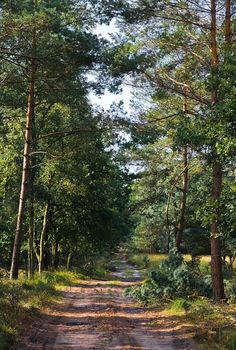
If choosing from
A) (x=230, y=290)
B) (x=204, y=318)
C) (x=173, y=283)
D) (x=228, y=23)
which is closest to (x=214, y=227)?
(x=173, y=283)

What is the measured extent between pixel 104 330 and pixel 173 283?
5793mm

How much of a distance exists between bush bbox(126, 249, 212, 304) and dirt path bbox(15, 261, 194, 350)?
0.90 metres

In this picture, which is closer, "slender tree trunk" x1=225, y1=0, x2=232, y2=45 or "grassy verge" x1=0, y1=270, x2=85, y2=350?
"grassy verge" x1=0, y1=270, x2=85, y2=350

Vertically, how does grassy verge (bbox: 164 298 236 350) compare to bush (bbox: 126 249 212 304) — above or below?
below

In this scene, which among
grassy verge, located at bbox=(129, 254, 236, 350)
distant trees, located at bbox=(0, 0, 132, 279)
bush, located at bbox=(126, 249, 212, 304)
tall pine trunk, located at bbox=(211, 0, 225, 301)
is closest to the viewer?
grassy verge, located at bbox=(129, 254, 236, 350)

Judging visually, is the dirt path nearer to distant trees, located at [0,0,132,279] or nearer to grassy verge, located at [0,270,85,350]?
grassy verge, located at [0,270,85,350]

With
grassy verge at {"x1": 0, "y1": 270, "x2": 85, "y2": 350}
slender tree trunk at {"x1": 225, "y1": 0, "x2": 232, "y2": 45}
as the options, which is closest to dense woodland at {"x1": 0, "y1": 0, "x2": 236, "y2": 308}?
slender tree trunk at {"x1": 225, "y1": 0, "x2": 232, "y2": 45}

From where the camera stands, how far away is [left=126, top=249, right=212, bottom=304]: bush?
55.5 feet

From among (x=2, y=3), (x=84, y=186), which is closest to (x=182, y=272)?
(x=2, y=3)

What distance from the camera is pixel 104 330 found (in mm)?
11891

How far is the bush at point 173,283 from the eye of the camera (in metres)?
16.9

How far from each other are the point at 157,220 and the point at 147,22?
43176 mm

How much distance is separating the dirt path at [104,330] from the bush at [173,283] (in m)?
0.90

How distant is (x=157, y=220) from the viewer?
58406 millimetres
